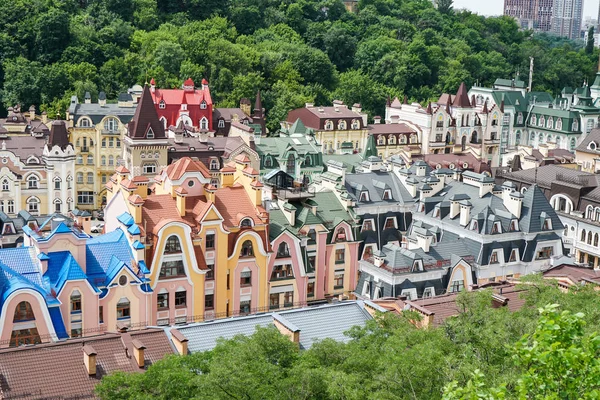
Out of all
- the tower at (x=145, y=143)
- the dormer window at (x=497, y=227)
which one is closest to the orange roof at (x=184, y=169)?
the dormer window at (x=497, y=227)

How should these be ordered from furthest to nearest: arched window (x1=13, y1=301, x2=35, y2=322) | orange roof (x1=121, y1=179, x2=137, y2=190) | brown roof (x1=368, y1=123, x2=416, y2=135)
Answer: brown roof (x1=368, y1=123, x2=416, y2=135) < orange roof (x1=121, y1=179, x2=137, y2=190) < arched window (x1=13, y1=301, x2=35, y2=322)

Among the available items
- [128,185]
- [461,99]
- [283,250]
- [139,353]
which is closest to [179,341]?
[139,353]

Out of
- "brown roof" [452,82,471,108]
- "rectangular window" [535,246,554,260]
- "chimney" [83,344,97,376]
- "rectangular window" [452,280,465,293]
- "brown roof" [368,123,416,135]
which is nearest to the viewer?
"chimney" [83,344,97,376]

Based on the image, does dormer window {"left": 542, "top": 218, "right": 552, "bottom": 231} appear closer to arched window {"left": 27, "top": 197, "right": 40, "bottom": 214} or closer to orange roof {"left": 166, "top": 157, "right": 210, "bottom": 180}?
orange roof {"left": 166, "top": 157, "right": 210, "bottom": 180}

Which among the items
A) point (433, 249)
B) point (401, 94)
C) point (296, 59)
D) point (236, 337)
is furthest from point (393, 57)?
point (236, 337)

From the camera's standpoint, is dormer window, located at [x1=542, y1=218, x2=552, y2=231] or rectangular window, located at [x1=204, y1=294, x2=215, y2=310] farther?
dormer window, located at [x1=542, y1=218, x2=552, y2=231]

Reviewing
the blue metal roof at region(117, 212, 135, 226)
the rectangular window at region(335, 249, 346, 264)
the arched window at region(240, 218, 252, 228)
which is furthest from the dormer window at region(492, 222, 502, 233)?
the blue metal roof at region(117, 212, 135, 226)

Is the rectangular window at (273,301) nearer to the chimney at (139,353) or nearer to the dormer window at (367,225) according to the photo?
the dormer window at (367,225)

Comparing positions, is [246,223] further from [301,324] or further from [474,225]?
[474,225]
